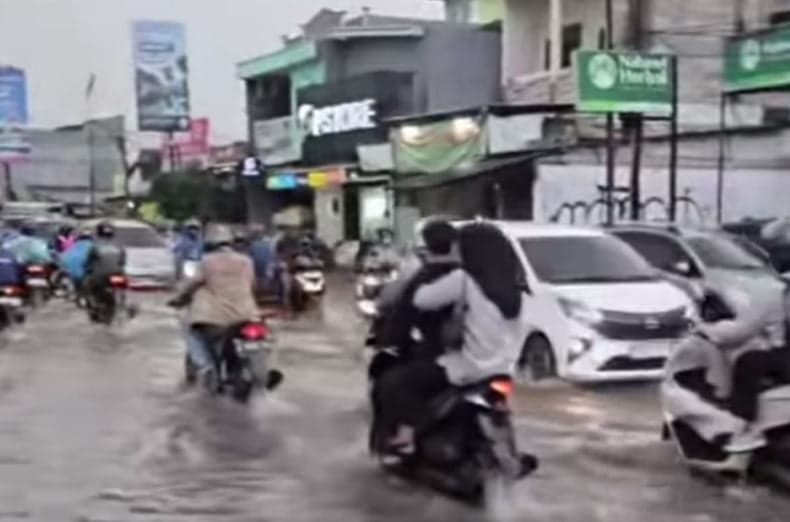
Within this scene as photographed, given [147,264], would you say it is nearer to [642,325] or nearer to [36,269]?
[36,269]

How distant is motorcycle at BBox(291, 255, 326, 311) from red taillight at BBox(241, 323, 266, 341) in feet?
42.7

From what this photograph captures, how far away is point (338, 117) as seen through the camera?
46000 millimetres

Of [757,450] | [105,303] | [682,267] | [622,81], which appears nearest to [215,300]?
[757,450]

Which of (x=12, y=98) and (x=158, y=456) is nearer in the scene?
(x=158, y=456)

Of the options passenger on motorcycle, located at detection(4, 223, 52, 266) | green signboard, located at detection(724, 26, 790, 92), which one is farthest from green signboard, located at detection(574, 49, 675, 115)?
passenger on motorcycle, located at detection(4, 223, 52, 266)

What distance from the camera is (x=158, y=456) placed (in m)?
10.7

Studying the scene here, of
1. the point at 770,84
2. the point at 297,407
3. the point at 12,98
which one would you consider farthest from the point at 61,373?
the point at 12,98

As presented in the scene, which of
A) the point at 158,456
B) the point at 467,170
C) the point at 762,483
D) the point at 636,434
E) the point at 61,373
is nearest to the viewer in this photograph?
the point at 762,483

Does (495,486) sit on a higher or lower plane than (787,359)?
lower

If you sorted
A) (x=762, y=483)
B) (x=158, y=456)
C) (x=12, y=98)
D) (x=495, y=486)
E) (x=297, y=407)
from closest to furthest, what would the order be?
(x=495, y=486), (x=762, y=483), (x=158, y=456), (x=297, y=407), (x=12, y=98)

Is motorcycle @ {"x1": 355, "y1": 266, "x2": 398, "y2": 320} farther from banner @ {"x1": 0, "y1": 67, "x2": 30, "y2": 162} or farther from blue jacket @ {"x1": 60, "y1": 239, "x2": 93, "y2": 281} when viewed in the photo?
banner @ {"x1": 0, "y1": 67, "x2": 30, "y2": 162}

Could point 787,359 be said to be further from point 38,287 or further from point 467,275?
point 38,287

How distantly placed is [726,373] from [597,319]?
18.1ft

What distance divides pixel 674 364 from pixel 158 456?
11.2 ft
